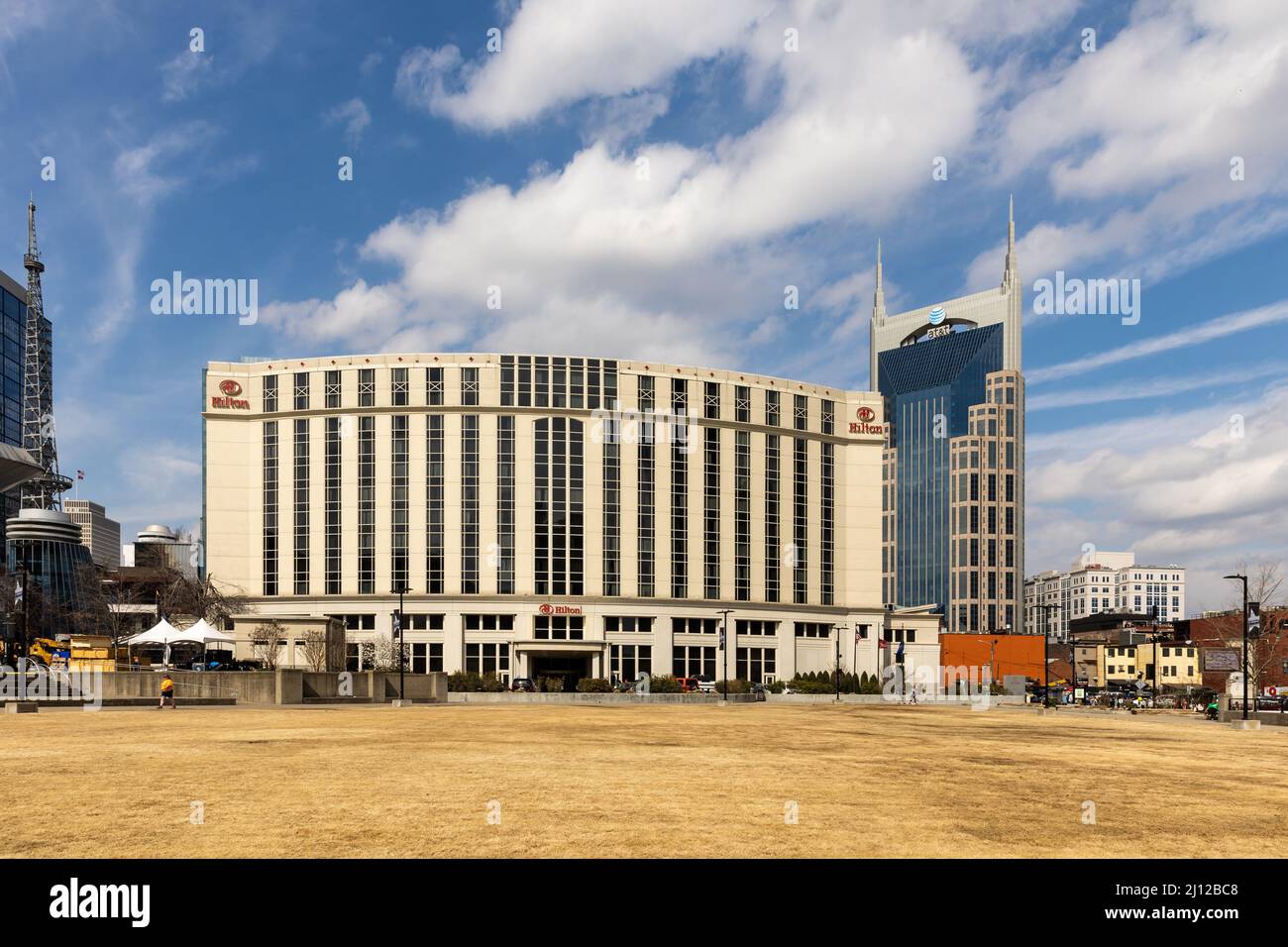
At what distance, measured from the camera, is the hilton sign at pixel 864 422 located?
376 feet

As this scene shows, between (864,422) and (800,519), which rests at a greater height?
(864,422)

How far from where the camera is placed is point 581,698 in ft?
226

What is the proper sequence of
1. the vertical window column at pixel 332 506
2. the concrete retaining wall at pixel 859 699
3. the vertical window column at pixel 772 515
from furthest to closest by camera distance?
the vertical window column at pixel 772 515
the vertical window column at pixel 332 506
the concrete retaining wall at pixel 859 699

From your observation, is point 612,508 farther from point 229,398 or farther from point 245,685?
point 245,685

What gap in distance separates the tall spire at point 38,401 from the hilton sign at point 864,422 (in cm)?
14304

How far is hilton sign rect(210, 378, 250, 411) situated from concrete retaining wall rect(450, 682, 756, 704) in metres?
47.8

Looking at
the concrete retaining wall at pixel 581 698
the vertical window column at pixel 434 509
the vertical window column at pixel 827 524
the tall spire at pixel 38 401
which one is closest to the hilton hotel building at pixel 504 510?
the vertical window column at pixel 434 509

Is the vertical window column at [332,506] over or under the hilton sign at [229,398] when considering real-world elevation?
under

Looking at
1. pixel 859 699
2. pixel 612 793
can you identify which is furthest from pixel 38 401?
pixel 612 793

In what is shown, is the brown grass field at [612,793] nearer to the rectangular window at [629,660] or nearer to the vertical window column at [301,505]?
the rectangular window at [629,660]

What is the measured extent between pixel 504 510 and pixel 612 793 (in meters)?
83.6
